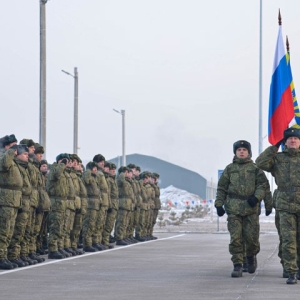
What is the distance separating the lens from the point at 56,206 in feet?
67.1

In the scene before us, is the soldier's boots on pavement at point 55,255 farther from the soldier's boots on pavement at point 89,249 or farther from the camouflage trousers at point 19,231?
the soldier's boots on pavement at point 89,249

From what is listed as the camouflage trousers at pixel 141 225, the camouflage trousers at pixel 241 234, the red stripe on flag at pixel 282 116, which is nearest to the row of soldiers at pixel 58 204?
the camouflage trousers at pixel 141 225

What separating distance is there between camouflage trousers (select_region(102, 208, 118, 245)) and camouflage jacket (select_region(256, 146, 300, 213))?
406 inches

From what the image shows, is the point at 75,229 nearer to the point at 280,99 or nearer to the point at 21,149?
the point at 21,149

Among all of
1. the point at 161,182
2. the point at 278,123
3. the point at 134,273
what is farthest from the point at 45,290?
the point at 161,182

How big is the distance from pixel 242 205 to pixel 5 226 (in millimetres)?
3765

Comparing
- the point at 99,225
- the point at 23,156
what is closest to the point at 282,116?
the point at 23,156

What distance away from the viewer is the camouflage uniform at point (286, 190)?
14.9 meters

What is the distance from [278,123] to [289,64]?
63.7 inches

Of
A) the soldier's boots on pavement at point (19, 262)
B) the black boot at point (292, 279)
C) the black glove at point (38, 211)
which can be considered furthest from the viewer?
the black glove at point (38, 211)

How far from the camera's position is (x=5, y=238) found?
17.3 meters

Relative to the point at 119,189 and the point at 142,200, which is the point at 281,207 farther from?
the point at 142,200

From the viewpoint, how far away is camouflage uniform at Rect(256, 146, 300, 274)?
14.9 meters

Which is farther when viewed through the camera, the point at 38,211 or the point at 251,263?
the point at 38,211
